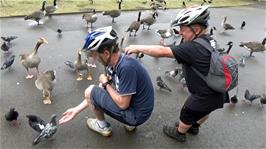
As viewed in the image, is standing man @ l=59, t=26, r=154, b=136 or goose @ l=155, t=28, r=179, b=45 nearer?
standing man @ l=59, t=26, r=154, b=136

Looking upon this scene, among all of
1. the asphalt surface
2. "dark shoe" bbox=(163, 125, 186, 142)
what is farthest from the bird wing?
"dark shoe" bbox=(163, 125, 186, 142)

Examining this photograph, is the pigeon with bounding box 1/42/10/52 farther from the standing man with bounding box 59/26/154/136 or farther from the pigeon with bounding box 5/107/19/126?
the standing man with bounding box 59/26/154/136

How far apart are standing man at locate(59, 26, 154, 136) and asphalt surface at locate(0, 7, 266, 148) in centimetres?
53

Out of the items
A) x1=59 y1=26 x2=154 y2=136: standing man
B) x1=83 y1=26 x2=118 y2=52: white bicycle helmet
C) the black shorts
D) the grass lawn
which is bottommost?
the black shorts

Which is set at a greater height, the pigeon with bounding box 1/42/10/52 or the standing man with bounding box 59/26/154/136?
the standing man with bounding box 59/26/154/136

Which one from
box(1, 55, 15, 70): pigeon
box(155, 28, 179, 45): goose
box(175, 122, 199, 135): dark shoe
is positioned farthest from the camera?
box(155, 28, 179, 45): goose

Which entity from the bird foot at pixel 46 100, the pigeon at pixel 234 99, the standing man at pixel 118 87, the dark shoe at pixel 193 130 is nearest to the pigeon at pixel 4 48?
the bird foot at pixel 46 100

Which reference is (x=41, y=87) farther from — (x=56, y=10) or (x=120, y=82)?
(x=56, y=10)

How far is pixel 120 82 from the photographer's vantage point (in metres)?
3.89

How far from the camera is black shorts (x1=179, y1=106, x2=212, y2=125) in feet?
14.3

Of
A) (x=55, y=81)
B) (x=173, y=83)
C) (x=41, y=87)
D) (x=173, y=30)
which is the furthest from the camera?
(x=173, y=30)

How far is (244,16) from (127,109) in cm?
1146

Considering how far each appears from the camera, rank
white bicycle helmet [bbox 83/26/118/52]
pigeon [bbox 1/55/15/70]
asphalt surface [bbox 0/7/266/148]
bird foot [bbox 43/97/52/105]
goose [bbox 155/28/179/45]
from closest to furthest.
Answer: white bicycle helmet [bbox 83/26/118/52]
asphalt surface [bbox 0/7/266/148]
bird foot [bbox 43/97/52/105]
pigeon [bbox 1/55/15/70]
goose [bbox 155/28/179/45]

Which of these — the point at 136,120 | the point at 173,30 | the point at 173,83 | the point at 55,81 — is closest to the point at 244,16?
the point at 173,30
